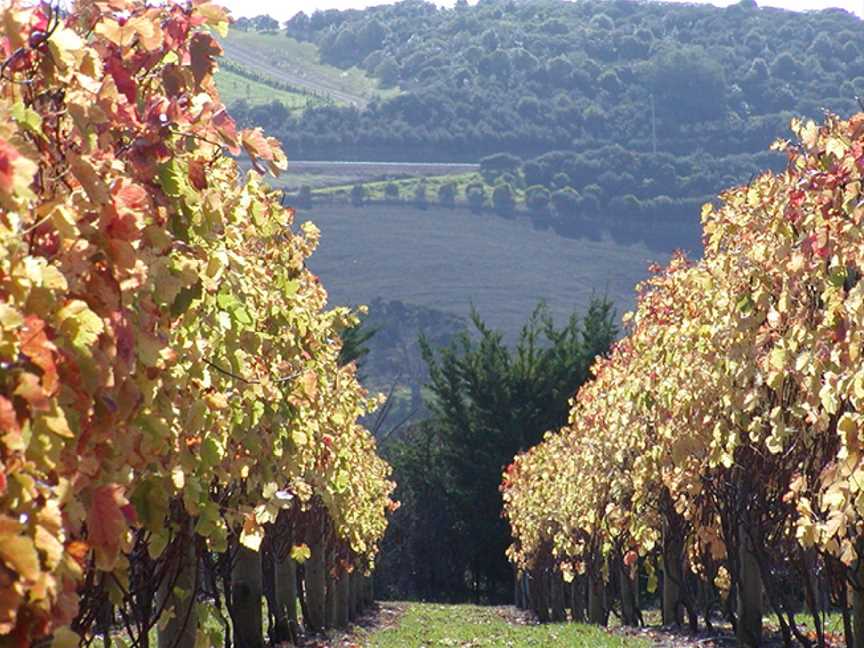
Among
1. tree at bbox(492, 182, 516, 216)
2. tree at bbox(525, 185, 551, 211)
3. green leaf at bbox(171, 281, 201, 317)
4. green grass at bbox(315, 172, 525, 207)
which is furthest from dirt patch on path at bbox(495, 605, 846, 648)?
tree at bbox(525, 185, 551, 211)

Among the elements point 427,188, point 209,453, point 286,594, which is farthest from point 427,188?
point 209,453

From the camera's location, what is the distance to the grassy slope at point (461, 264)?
14150cm

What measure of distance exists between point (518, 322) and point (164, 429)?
443ft

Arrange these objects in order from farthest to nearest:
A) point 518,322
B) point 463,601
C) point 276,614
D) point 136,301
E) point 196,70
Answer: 1. point 518,322
2. point 463,601
3. point 276,614
4. point 196,70
5. point 136,301

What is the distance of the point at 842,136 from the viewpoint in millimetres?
7426

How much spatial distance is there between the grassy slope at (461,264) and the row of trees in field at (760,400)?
11919cm

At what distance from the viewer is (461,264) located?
146500 millimetres

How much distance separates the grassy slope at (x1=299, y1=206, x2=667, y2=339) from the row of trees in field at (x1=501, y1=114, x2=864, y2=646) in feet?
391

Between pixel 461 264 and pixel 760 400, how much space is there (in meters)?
136

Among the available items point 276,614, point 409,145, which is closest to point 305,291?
point 276,614

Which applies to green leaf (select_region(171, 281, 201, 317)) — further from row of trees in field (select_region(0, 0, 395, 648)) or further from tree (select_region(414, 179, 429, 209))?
tree (select_region(414, 179, 429, 209))

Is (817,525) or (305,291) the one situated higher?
(305,291)

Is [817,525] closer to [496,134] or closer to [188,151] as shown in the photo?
[188,151]

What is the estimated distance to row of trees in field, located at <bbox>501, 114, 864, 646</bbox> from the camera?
→ 281 inches
